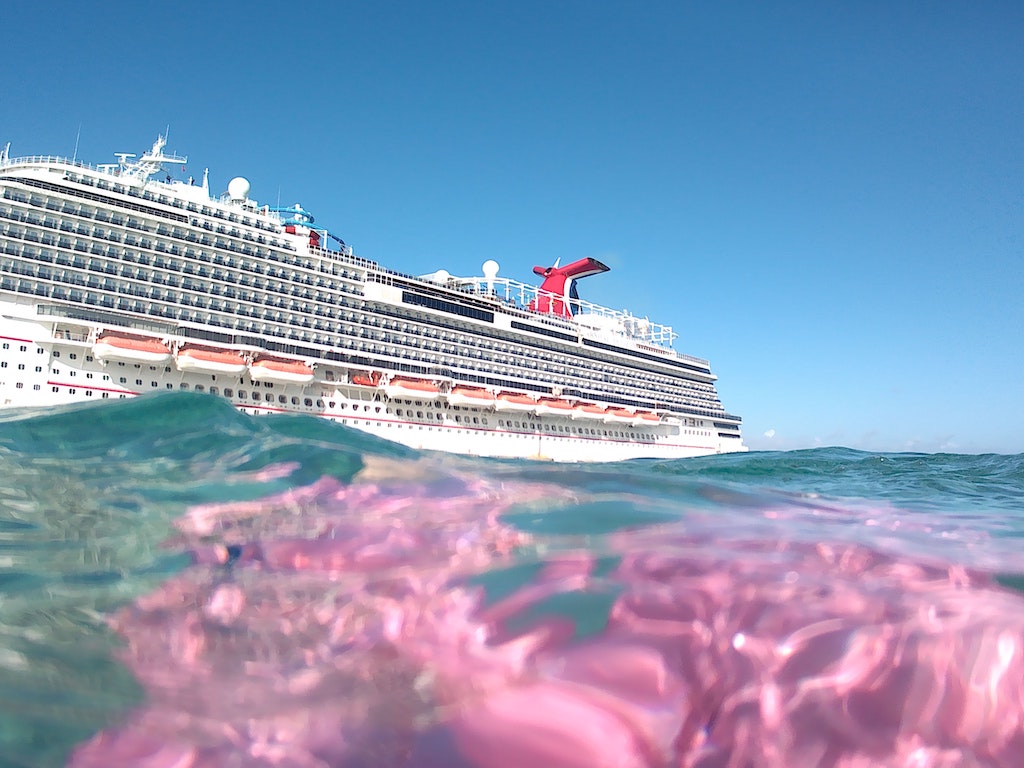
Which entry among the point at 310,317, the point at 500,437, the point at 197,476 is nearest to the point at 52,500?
the point at 197,476

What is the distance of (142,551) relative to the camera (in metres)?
3.34

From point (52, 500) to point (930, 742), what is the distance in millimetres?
5143

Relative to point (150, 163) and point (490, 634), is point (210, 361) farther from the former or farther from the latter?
point (490, 634)

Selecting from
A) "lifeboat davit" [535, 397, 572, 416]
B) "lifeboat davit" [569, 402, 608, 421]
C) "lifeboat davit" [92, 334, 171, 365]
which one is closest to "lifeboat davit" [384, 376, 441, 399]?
"lifeboat davit" [535, 397, 572, 416]

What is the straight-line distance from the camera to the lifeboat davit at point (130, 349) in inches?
1220

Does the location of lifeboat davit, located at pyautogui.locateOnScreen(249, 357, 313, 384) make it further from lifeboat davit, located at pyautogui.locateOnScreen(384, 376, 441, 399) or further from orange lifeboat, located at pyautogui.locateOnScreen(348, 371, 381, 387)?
lifeboat davit, located at pyautogui.locateOnScreen(384, 376, 441, 399)

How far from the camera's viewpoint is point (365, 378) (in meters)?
40.7

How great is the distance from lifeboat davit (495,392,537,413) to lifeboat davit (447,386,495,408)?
0.77m

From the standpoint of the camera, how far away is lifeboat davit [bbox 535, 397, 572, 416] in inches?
1909

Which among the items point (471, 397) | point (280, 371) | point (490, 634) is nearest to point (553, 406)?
point (471, 397)

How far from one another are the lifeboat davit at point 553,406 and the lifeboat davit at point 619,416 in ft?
15.3

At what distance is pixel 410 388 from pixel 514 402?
9.22 meters

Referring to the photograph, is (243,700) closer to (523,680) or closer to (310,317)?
(523,680)

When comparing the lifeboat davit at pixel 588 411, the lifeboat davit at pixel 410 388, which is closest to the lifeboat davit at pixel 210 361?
the lifeboat davit at pixel 410 388
